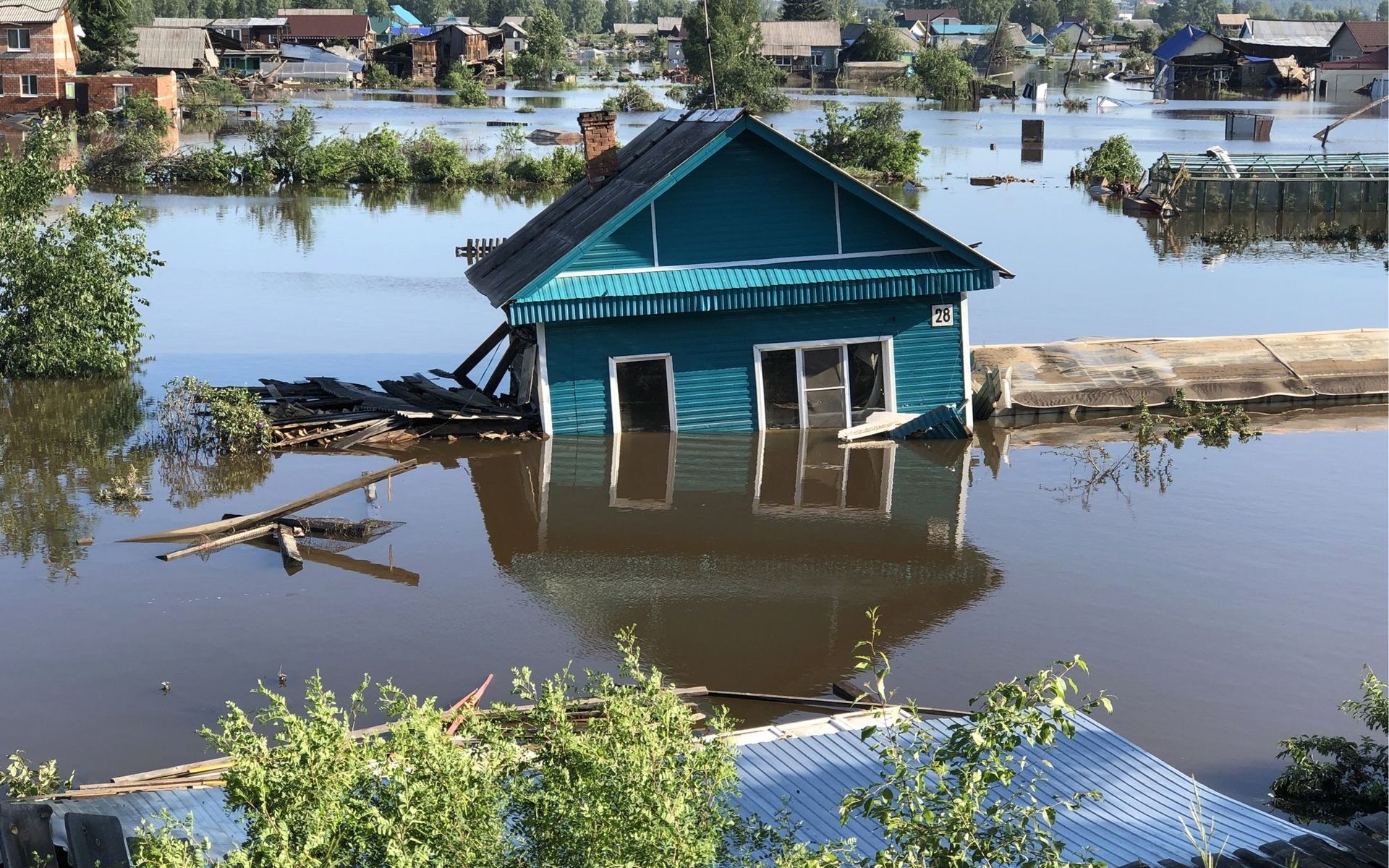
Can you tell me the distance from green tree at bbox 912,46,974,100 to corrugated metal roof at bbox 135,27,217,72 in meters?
45.5

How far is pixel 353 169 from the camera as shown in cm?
5266

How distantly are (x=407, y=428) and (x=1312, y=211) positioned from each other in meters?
35.9

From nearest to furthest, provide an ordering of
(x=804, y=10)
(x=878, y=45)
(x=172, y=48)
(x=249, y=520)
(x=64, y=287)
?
(x=249, y=520) → (x=64, y=287) → (x=172, y=48) → (x=878, y=45) → (x=804, y=10)

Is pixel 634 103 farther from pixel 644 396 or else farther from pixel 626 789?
pixel 626 789

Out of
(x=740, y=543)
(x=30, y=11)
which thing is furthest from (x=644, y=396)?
(x=30, y=11)

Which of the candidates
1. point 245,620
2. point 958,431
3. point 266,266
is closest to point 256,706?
point 245,620

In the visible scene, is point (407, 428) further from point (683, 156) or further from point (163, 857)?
point (163, 857)

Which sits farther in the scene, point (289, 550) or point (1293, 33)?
point (1293, 33)

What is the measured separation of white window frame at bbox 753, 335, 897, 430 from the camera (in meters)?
20.7

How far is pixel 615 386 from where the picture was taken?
20.5 metres

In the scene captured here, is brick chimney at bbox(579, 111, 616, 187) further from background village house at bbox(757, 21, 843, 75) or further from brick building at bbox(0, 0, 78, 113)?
background village house at bbox(757, 21, 843, 75)

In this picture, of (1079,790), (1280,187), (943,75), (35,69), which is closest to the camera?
(1079,790)

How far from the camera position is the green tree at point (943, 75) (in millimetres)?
95938

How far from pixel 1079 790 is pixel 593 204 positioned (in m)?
13.4
